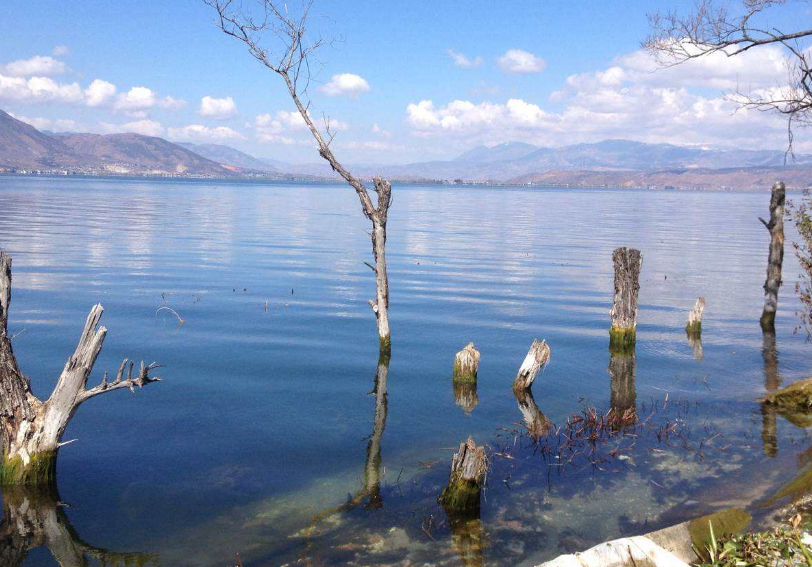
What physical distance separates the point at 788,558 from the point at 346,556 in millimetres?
5255

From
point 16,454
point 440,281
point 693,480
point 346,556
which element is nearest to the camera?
point 346,556

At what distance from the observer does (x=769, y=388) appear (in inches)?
637

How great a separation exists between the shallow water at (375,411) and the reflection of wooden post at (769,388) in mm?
91

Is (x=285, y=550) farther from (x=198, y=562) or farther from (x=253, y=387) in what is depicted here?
(x=253, y=387)

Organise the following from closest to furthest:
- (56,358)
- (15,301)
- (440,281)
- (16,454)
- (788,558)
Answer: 1. (788,558)
2. (16,454)
3. (56,358)
4. (15,301)
5. (440,281)

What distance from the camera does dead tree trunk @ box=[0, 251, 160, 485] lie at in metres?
9.80

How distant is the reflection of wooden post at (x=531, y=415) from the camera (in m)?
13.4

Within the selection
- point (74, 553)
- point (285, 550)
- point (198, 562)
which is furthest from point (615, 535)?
point (74, 553)

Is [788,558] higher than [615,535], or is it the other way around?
[788,558]

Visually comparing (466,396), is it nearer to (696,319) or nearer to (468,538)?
(468,538)

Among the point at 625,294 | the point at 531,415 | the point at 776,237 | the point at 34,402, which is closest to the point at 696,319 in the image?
the point at 776,237

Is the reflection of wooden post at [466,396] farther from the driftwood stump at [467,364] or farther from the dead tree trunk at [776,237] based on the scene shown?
the dead tree trunk at [776,237]

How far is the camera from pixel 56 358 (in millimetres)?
17828

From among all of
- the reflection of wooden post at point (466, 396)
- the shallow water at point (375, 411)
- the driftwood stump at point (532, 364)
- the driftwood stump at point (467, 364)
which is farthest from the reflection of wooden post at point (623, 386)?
the driftwood stump at point (467, 364)
